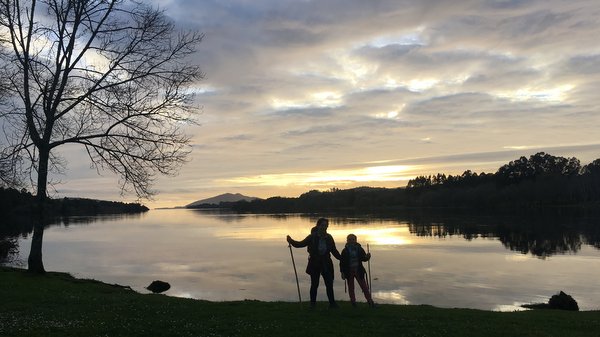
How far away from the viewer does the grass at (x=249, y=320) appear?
36.1ft

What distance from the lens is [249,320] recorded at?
12.4m

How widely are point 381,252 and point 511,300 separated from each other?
22264mm

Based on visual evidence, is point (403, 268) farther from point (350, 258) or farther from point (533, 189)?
point (533, 189)

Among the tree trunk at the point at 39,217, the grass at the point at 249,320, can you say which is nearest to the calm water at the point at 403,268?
the tree trunk at the point at 39,217

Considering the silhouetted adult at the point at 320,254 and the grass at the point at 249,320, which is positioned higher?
the silhouetted adult at the point at 320,254

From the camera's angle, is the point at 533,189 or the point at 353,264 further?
the point at 533,189

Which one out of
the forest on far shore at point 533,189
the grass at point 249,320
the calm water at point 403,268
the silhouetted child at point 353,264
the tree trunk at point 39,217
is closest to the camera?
the grass at point 249,320

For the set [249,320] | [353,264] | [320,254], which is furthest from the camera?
[353,264]

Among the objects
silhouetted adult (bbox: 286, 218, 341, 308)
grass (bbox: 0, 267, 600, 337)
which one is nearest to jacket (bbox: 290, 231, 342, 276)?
silhouetted adult (bbox: 286, 218, 341, 308)

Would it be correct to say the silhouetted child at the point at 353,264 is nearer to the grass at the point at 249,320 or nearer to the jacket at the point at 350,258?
the jacket at the point at 350,258

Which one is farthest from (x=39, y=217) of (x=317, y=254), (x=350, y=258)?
(x=350, y=258)

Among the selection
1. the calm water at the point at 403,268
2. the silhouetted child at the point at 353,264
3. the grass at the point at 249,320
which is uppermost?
the silhouetted child at the point at 353,264

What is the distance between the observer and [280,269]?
119ft

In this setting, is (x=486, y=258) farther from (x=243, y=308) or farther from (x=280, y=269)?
(x=243, y=308)
